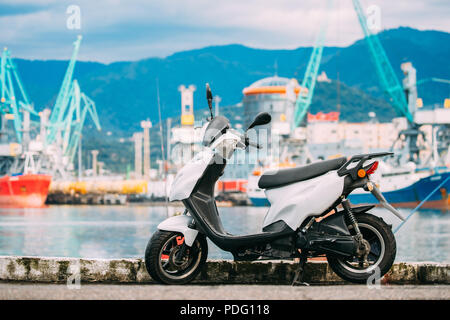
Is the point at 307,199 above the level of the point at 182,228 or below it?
above

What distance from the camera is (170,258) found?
17.9 ft

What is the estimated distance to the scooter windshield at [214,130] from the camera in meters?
5.48

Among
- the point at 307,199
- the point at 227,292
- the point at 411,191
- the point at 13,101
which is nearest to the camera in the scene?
the point at 227,292

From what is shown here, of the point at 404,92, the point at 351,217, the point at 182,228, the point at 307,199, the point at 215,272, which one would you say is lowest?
the point at 215,272

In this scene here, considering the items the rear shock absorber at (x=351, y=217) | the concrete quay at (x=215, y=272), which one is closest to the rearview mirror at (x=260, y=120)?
the rear shock absorber at (x=351, y=217)

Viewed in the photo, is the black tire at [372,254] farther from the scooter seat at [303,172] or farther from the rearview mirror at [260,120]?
the rearview mirror at [260,120]

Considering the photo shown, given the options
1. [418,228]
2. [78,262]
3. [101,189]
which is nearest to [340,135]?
[101,189]

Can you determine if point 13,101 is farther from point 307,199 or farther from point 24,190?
point 307,199

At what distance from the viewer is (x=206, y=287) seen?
17.2 feet

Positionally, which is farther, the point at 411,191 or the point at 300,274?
the point at 411,191

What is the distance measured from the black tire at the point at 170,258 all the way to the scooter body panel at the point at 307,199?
701mm

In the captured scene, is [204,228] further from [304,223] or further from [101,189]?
[101,189]

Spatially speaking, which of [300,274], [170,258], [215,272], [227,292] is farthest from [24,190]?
[227,292]

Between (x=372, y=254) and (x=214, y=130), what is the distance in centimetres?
163
